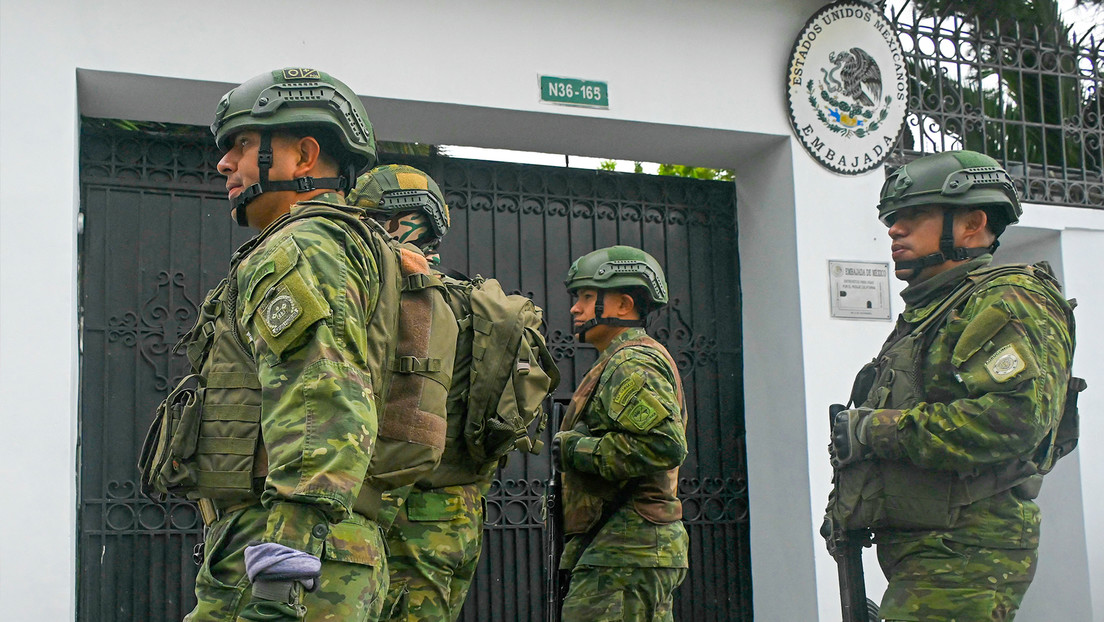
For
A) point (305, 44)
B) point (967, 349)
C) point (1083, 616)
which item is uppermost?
point (305, 44)

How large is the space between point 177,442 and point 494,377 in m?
1.36

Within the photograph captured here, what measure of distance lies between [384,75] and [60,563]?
282 centimetres

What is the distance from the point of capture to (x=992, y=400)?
3.79 metres

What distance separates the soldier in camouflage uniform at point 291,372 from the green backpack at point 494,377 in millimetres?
927

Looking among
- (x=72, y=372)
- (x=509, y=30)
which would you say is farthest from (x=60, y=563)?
(x=509, y=30)

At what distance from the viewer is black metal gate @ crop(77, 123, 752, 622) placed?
19.0 ft

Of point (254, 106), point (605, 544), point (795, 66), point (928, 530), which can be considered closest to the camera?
point (254, 106)

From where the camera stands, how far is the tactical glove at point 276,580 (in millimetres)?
2357

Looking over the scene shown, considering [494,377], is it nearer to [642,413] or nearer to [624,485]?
[642,413]

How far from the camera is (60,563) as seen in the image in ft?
16.4

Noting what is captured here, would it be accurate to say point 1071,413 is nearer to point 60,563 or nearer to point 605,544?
point 605,544

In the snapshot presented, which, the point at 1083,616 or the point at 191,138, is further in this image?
the point at 1083,616

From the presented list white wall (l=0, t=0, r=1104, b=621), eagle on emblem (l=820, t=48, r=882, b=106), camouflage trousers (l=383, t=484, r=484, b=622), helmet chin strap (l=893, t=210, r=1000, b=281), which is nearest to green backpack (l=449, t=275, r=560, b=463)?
camouflage trousers (l=383, t=484, r=484, b=622)

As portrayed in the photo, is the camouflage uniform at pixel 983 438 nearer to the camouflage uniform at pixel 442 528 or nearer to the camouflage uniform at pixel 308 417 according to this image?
the camouflage uniform at pixel 442 528
